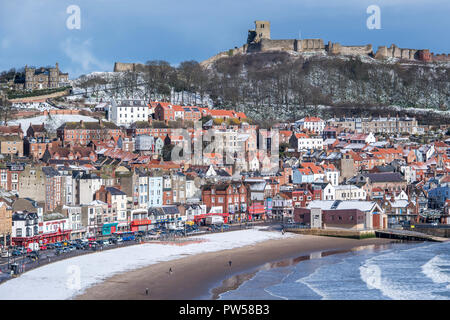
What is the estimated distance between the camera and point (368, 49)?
169250 millimetres

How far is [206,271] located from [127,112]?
65.9 meters

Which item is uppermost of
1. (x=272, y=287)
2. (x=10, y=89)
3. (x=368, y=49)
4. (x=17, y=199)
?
(x=368, y=49)

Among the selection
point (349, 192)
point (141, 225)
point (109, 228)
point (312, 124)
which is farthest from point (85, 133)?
point (312, 124)

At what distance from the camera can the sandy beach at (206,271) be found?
42.1 meters

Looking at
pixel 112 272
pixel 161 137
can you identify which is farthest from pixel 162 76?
pixel 112 272

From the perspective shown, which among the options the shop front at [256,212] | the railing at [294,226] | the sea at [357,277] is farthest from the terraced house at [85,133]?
the sea at [357,277]

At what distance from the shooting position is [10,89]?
5037 inches

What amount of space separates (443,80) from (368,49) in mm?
16427

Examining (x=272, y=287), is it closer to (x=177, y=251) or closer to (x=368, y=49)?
(x=177, y=251)

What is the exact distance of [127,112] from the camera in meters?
113
